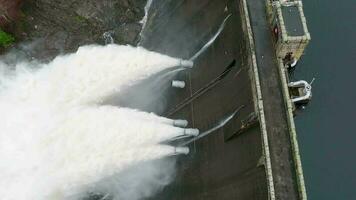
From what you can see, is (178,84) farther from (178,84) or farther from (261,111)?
(261,111)

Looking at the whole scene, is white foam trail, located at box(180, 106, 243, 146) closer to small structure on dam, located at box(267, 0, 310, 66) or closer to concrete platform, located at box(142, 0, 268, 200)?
concrete platform, located at box(142, 0, 268, 200)

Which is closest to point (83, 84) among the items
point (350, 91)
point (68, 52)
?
point (68, 52)

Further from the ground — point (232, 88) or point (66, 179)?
point (232, 88)

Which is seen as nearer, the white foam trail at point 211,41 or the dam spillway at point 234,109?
the dam spillway at point 234,109

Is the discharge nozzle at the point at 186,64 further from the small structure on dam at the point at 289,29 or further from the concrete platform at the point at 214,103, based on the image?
the small structure on dam at the point at 289,29

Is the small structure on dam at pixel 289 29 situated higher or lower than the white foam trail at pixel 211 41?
lower

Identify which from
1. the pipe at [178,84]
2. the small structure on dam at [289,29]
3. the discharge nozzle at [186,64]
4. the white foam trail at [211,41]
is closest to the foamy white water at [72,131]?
the pipe at [178,84]

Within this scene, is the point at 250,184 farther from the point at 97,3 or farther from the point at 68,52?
the point at 97,3

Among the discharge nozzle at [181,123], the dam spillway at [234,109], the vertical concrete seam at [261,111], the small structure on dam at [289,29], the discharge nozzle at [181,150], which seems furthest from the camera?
the discharge nozzle at [181,123]
